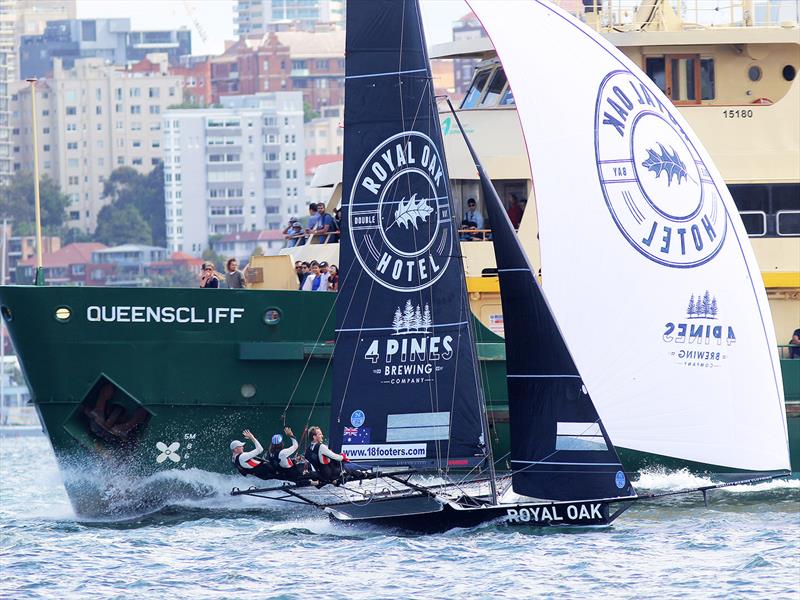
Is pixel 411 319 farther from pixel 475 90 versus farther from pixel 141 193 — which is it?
pixel 141 193

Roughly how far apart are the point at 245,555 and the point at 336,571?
1493mm

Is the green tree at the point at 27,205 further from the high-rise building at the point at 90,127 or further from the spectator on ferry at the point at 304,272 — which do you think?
the spectator on ferry at the point at 304,272

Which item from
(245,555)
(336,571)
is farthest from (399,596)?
(245,555)

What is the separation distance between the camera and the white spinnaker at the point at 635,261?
65.5 feet

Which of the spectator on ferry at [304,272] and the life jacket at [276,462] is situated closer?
the life jacket at [276,462]

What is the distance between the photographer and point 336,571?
18.8m

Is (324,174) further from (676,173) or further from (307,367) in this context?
(676,173)

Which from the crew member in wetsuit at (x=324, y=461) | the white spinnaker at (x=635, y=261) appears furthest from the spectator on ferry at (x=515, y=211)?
the crew member in wetsuit at (x=324, y=461)

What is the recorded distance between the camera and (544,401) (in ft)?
64.9

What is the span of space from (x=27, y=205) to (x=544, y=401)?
451 ft

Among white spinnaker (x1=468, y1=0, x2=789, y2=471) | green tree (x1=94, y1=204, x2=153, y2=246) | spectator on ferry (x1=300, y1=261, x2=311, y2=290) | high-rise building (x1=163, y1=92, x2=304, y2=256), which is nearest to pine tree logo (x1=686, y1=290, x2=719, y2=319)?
white spinnaker (x1=468, y1=0, x2=789, y2=471)

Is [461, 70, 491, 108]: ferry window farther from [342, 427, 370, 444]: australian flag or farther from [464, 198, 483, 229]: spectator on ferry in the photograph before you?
[342, 427, 370, 444]: australian flag

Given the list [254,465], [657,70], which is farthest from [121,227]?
[254,465]

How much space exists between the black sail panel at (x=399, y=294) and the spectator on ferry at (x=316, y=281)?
2950 millimetres
